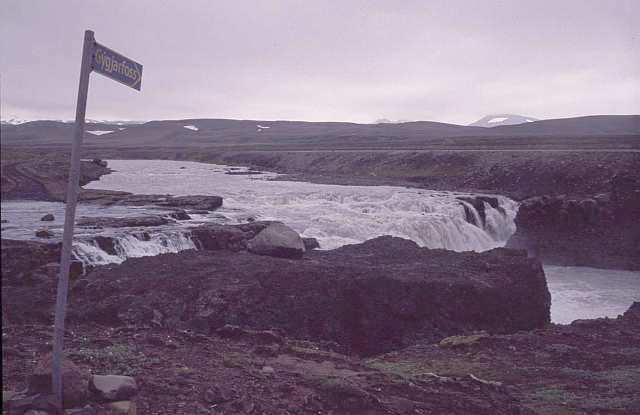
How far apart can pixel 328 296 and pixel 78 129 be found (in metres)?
9.71

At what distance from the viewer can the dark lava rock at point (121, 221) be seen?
20633mm

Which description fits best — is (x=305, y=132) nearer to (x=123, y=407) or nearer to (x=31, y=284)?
(x=31, y=284)

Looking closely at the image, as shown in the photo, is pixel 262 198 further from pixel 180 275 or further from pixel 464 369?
pixel 464 369

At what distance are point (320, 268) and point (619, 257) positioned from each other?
A: 22086mm

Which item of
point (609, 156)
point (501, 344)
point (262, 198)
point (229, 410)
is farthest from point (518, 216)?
point (229, 410)

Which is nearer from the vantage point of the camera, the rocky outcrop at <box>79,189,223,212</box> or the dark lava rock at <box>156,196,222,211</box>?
the rocky outcrop at <box>79,189,223,212</box>

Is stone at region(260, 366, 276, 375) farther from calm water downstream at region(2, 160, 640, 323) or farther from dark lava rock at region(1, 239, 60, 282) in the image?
calm water downstream at region(2, 160, 640, 323)

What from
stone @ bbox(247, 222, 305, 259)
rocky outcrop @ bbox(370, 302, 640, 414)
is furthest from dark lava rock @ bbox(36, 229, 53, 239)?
rocky outcrop @ bbox(370, 302, 640, 414)

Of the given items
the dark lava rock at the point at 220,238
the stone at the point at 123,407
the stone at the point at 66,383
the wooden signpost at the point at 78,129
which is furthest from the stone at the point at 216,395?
the dark lava rock at the point at 220,238

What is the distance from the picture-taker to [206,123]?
182500 mm

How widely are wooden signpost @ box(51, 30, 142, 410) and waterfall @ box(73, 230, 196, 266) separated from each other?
1187cm

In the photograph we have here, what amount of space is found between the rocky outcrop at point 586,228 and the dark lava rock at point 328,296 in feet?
51.9

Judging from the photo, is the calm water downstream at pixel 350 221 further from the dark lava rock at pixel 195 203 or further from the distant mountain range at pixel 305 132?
the distant mountain range at pixel 305 132

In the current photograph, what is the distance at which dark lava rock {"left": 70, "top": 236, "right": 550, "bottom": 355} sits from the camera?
12.3m
